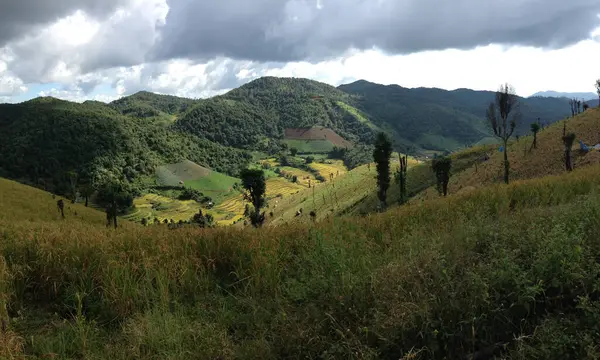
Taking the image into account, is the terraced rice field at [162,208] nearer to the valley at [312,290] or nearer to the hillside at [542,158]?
the hillside at [542,158]

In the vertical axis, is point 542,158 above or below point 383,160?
→ below

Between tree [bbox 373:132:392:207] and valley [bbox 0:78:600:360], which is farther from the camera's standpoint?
tree [bbox 373:132:392:207]

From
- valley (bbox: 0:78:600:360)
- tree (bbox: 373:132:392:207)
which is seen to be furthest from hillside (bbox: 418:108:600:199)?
valley (bbox: 0:78:600:360)

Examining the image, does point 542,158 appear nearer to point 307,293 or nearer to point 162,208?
point 307,293

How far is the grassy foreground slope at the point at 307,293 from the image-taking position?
351 centimetres

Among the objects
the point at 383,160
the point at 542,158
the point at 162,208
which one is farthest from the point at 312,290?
the point at 162,208

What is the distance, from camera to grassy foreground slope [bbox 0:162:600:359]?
3510mm

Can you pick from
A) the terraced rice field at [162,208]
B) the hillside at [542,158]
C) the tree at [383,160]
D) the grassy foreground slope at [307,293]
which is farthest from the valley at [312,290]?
the terraced rice field at [162,208]

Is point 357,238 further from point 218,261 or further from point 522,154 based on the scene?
point 522,154

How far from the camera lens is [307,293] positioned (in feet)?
14.7

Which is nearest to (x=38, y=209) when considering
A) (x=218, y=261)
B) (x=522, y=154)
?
(x=218, y=261)

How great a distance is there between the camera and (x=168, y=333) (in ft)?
13.7

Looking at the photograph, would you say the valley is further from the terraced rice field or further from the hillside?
the terraced rice field

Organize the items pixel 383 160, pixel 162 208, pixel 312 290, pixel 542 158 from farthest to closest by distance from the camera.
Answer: pixel 162 208 < pixel 383 160 < pixel 542 158 < pixel 312 290
